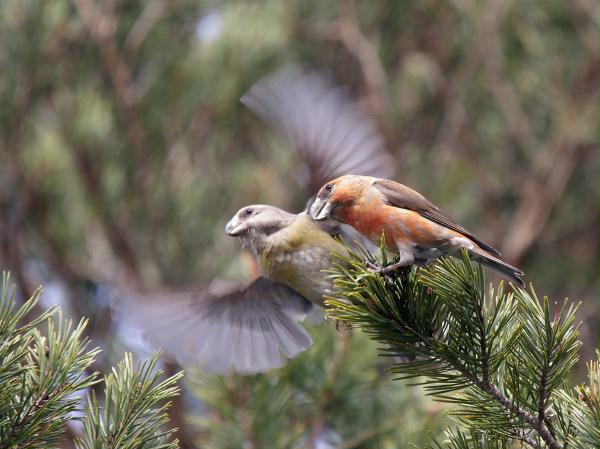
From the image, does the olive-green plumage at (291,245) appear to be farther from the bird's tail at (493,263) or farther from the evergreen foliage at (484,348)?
the evergreen foliage at (484,348)

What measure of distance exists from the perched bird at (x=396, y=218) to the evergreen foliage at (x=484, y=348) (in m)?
0.49

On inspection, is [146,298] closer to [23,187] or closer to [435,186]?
[23,187]

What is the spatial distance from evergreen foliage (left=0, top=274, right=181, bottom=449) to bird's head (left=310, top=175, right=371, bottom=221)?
0.88m

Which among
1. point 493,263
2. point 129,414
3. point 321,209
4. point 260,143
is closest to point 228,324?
point 321,209

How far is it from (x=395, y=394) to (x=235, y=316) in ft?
1.90

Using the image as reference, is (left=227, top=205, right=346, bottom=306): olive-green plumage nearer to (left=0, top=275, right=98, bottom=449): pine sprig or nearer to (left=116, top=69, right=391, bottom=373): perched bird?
(left=116, top=69, right=391, bottom=373): perched bird

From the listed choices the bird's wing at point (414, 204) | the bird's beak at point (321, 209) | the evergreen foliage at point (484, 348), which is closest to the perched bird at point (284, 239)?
the bird's beak at point (321, 209)

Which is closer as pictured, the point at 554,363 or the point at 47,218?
the point at 554,363

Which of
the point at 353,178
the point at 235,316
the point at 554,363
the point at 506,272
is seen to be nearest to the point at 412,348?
the point at 554,363

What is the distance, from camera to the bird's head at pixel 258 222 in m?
2.51

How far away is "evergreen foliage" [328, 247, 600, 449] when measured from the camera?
1410 millimetres

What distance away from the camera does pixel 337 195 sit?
2.18 meters

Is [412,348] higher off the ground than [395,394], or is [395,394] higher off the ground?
[412,348]

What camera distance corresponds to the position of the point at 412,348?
5.05ft
